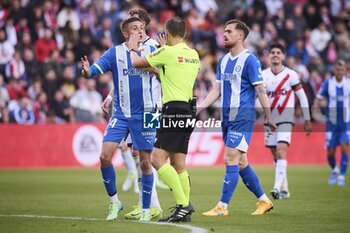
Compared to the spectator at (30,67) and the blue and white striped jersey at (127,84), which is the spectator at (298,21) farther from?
the blue and white striped jersey at (127,84)

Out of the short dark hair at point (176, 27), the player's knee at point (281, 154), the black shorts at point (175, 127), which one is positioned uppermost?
the short dark hair at point (176, 27)

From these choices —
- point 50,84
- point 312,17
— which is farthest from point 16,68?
point 312,17

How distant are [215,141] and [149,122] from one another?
14136mm

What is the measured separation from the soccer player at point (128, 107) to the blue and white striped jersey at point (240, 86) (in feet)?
4.75

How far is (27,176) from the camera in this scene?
20.7 m

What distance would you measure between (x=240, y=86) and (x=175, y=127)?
189cm

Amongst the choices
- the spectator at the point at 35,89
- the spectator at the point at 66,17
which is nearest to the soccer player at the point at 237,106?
the spectator at the point at 35,89

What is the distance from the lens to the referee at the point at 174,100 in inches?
423

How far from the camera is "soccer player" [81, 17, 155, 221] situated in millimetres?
11156

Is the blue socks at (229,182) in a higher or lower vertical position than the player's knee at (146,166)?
lower

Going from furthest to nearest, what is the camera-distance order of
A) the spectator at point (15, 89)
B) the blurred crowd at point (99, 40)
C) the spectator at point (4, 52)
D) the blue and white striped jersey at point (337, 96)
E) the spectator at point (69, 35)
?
the spectator at point (69, 35), the blurred crowd at point (99, 40), the spectator at point (4, 52), the spectator at point (15, 89), the blue and white striped jersey at point (337, 96)

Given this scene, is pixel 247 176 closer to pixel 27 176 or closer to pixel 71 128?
pixel 27 176

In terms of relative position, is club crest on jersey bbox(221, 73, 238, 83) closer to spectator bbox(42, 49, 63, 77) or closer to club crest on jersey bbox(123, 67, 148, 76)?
club crest on jersey bbox(123, 67, 148, 76)

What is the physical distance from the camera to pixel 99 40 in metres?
26.6
